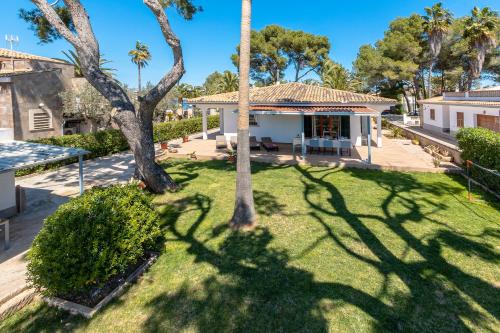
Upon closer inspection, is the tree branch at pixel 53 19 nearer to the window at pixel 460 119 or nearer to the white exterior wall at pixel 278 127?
the white exterior wall at pixel 278 127

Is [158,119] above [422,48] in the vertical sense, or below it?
below

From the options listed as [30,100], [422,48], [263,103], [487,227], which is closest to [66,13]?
[30,100]

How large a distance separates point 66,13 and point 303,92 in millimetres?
16833

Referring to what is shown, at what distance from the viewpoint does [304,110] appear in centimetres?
1831

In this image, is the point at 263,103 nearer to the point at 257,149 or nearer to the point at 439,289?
the point at 257,149

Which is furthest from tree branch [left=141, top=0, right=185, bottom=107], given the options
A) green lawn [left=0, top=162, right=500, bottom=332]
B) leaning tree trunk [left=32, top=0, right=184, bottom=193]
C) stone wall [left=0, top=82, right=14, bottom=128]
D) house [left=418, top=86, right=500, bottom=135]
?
house [left=418, top=86, right=500, bottom=135]

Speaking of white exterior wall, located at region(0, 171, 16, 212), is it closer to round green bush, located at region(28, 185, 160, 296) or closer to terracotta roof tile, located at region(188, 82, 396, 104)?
round green bush, located at region(28, 185, 160, 296)

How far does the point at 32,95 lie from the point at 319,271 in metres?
23.6

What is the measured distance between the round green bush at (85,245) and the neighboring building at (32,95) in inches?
736

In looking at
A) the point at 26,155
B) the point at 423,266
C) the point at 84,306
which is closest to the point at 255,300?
the point at 84,306

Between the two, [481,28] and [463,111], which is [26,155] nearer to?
[463,111]

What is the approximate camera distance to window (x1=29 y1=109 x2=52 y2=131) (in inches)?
837

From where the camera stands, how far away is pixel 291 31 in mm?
46656

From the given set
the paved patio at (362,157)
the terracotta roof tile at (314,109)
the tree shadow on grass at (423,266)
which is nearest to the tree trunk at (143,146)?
the tree shadow on grass at (423,266)
